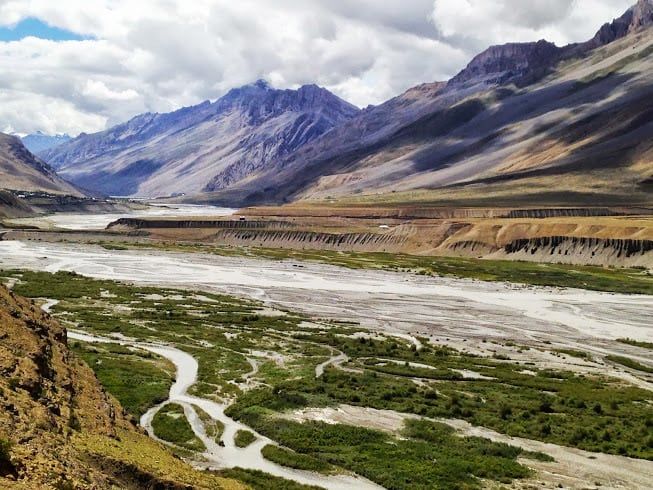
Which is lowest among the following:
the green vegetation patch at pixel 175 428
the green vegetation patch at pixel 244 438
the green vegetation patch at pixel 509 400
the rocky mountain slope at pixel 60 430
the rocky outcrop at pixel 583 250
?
the green vegetation patch at pixel 175 428

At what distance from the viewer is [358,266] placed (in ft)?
506

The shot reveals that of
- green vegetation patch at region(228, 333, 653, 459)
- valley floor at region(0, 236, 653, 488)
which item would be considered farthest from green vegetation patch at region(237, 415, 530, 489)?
green vegetation patch at region(228, 333, 653, 459)

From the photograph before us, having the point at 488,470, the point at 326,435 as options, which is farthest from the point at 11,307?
the point at 488,470

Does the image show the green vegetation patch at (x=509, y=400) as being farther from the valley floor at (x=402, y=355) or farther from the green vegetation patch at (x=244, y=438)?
the green vegetation patch at (x=244, y=438)

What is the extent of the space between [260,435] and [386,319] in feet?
173

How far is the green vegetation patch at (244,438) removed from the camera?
38969 millimetres

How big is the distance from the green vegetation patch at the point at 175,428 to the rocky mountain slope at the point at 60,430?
7.42m

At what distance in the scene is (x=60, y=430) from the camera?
21906mm

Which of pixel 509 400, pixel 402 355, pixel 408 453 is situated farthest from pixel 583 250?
pixel 408 453

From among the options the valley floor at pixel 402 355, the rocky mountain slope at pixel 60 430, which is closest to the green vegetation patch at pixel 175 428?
the valley floor at pixel 402 355

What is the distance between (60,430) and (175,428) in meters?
19.4

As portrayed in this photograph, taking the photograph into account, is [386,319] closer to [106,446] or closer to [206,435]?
[206,435]

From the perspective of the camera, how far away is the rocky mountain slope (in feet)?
58.4

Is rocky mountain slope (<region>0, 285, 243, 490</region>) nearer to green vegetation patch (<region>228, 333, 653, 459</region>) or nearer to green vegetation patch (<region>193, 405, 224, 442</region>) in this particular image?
green vegetation patch (<region>193, 405, 224, 442</region>)
